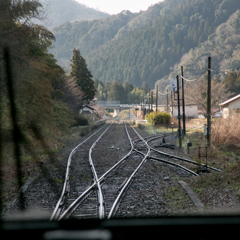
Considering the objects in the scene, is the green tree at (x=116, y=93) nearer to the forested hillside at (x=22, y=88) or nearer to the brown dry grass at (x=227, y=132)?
the brown dry grass at (x=227, y=132)

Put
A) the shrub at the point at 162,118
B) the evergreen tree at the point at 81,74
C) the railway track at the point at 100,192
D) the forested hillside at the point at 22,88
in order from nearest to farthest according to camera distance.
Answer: the railway track at the point at 100,192
the forested hillside at the point at 22,88
the shrub at the point at 162,118
the evergreen tree at the point at 81,74

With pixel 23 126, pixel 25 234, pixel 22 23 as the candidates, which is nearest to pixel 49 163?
pixel 23 126

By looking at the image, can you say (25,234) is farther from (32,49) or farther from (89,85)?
(89,85)

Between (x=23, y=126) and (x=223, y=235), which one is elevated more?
(x=223, y=235)

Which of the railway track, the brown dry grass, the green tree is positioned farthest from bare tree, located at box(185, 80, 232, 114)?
the green tree

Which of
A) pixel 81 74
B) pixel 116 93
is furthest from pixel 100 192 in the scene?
pixel 116 93

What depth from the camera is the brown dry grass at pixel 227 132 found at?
1869 cm

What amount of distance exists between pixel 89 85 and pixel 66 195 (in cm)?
4323

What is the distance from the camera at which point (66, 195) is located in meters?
7.52

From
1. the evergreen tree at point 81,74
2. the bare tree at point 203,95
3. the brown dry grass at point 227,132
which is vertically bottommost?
the brown dry grass at point 227,132

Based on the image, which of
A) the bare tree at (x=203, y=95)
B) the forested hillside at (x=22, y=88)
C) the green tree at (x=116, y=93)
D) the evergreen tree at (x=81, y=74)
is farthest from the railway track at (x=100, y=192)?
the green tree at (x=116, y=93)

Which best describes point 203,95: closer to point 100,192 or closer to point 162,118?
point 162,118

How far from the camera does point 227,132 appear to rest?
18984 millimetres

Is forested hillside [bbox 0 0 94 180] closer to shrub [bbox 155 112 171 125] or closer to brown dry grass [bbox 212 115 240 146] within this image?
brown dry grass [bbox 212 115 240 146]
